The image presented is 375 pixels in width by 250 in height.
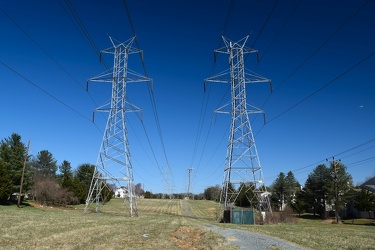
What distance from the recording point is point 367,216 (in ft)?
242

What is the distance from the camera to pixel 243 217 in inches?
1698

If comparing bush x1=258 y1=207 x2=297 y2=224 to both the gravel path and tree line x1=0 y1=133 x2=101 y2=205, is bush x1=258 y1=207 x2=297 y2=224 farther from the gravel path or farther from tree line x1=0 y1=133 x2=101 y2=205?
tree line x1=0 y1=133 x2=101 y2=205

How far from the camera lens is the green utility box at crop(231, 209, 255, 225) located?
1694 inches

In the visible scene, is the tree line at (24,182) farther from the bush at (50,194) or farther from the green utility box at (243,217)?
the green utility box at (243,217)

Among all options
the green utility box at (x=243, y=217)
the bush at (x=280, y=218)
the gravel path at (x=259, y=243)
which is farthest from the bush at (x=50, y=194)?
the gravel path at (x=259, y=243)

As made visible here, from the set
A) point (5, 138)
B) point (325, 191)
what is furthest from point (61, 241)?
point (325, 191)

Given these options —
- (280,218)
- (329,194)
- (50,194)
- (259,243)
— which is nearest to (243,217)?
(280,218)

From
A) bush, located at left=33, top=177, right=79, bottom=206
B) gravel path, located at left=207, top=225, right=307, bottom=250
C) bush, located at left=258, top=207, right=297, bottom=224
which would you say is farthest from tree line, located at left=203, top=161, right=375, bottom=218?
gravel path, located at left=207, top=225, right=307, bottom=250

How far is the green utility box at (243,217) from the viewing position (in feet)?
141

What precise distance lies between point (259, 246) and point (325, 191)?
6656 cm

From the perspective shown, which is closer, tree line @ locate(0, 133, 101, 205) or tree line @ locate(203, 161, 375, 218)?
tree line @ locate(0, 133, 101, 205)

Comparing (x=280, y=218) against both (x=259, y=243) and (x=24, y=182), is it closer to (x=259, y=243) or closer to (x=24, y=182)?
(x=259, y=243)

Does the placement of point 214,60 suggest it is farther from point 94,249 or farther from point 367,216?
point 367,216

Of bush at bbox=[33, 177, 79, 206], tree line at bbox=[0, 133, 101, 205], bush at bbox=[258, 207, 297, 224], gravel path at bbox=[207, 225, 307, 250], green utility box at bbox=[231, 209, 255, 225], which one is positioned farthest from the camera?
bush at bbox=[33, 177, 79, 206]
